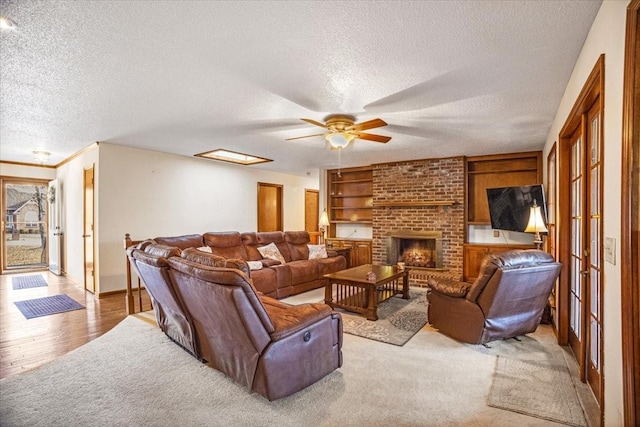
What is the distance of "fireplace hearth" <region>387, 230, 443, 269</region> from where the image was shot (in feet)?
20.2

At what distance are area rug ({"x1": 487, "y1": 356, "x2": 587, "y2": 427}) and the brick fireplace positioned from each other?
3.29 m

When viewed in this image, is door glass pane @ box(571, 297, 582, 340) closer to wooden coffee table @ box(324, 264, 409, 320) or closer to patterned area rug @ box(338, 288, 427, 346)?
patterned area rug @ box(338, 288, 427, 346)

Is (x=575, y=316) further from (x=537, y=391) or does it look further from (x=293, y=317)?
(x=293, y=317)

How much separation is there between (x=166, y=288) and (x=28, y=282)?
18.1 ft

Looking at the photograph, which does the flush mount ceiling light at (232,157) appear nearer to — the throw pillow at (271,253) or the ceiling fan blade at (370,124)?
the throw pillow at (271,253)

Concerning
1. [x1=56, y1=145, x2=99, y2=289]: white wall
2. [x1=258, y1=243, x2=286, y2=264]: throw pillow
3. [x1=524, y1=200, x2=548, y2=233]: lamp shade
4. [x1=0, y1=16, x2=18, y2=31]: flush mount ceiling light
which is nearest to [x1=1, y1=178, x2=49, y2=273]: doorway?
[x1=56, y1=145, x2=99, y2=289]: white wall

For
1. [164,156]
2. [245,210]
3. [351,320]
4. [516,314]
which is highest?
[164,156]

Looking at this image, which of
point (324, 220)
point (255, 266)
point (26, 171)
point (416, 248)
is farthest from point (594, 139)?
point (26, 171)

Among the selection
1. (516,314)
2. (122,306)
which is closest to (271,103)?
(516,314)

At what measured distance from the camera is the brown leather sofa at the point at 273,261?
15.7 feet

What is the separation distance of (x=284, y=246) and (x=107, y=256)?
289 cm

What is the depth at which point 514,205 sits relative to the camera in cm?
461

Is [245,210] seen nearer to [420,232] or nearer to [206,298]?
[420,232]

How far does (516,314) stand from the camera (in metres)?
3.16
